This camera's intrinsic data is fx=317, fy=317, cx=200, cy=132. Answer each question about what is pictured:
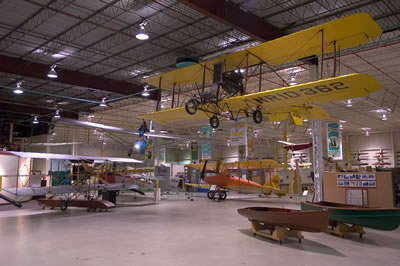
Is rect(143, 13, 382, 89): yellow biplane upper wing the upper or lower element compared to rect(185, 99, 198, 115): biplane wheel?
upper

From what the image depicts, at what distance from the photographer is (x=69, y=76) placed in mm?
15984

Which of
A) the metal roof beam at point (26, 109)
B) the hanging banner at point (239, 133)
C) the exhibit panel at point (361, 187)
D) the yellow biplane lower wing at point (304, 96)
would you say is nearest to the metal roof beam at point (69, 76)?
the hanging banner at point (239, 133)

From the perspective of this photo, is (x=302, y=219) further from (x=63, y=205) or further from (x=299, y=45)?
(x=63, y=205)

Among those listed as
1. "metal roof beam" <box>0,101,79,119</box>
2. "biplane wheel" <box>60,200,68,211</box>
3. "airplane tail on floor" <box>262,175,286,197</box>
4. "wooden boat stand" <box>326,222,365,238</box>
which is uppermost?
"metal roof beam" <box>0,101,79,119</box>

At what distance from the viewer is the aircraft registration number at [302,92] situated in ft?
24.8

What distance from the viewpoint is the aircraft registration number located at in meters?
7.57

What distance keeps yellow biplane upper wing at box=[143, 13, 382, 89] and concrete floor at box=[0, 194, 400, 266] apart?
472cm

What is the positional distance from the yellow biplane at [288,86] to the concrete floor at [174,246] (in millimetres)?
3563

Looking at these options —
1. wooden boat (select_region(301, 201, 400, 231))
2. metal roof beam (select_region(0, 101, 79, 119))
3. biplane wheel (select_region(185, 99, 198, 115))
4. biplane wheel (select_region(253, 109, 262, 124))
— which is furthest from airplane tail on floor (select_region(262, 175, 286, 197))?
metal roof beam (select_region(0, 101, 79, 119))

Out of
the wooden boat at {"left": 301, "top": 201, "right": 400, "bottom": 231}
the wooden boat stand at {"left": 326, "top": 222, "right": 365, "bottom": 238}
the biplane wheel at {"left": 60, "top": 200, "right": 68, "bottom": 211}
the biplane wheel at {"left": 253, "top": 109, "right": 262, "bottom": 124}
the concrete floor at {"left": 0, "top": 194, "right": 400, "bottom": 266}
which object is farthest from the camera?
the biplane wheel at {"left": 60, "top": 200, "right": 68, "bottom": 211}

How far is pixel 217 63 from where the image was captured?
9.53 meters

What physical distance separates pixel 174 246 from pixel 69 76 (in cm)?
1245

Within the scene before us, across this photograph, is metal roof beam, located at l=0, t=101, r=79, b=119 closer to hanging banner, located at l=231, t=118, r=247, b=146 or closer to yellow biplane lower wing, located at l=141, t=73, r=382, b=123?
→ hanging banner, located at l=231, t=118, r=247, b=146

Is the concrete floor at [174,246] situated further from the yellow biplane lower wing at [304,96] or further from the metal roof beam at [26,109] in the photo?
the metal roof beam at [26,109]
